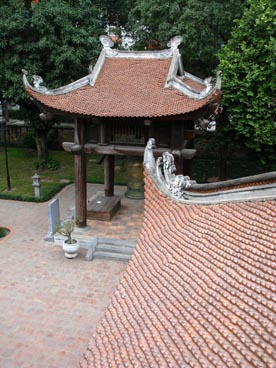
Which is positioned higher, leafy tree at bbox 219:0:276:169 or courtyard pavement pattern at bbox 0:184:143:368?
leafy tree at bbox 219:0:276:169

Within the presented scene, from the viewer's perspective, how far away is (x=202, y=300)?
4891mm

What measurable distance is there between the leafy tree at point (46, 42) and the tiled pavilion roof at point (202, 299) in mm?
13764

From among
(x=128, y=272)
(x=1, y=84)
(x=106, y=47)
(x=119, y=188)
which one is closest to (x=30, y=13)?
(x=1, y=84)

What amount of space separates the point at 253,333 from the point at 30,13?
18804mm

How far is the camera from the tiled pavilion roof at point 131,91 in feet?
38.7

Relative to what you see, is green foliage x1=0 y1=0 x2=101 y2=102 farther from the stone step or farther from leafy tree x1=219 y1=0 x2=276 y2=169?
the stone step

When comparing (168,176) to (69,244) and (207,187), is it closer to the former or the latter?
(207,187)

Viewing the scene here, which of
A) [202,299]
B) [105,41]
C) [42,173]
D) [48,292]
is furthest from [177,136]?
[42,173]

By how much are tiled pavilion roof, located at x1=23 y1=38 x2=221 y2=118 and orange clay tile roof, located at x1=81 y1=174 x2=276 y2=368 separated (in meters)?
5.73

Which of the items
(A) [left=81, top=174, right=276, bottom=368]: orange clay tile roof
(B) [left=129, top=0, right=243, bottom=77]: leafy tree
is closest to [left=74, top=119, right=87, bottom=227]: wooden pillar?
(B) [left=129, top=0, right=243, bottom=77]: leafy tree

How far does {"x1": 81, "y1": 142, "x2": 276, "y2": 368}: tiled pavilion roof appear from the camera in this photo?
4.08 m

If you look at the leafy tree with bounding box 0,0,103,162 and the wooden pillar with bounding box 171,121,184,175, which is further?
the leafy tree with bounding box 0,0,103,162

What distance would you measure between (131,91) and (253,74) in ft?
17.1

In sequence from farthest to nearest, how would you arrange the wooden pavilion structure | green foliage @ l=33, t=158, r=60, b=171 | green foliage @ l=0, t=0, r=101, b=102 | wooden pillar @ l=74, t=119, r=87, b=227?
1. green foliage @ l=33, t=158, r=60, b=171
2. green foliage @ l=0, t=0, r=101, b=102
3. wooden pillar @ l=74, t=119, r=87, b=227
4. the wooden pavilion structure
